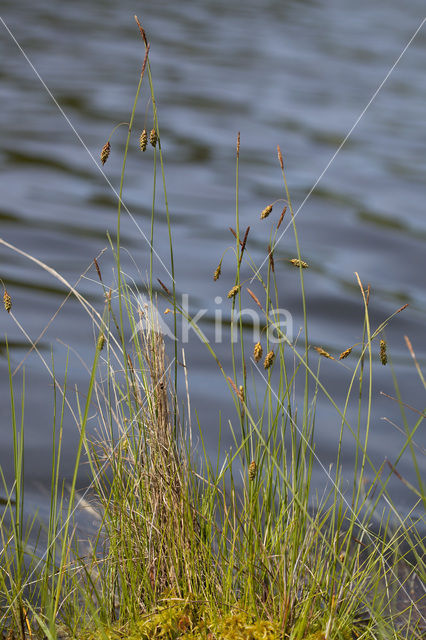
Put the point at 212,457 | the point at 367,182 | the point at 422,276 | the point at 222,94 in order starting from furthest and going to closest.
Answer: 1. the point at 222,94
2. the point at 367,182
3. the point at 422,276
4. the point at 212,457

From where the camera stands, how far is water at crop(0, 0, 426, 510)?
4105 mm

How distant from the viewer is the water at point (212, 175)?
162 inches

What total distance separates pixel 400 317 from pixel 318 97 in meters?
5.21

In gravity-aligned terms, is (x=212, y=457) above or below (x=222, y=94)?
below

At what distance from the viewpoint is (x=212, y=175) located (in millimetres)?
6938

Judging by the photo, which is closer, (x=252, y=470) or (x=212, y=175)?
(x=252, y=470)

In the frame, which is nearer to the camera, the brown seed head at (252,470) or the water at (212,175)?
the brown seed head at (252,470)

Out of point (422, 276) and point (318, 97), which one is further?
point (318, 97)

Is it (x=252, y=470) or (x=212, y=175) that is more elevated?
(x=252, y=470)

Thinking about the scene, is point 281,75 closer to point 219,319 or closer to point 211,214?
point 211,214

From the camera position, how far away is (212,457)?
329 centimetres

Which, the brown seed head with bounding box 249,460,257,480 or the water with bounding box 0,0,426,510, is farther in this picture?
the water with bounding box 0,0,426,510

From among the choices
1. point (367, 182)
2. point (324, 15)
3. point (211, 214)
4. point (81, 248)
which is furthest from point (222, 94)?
point (324, 15)

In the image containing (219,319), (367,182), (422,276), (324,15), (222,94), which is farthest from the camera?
(324,15)
